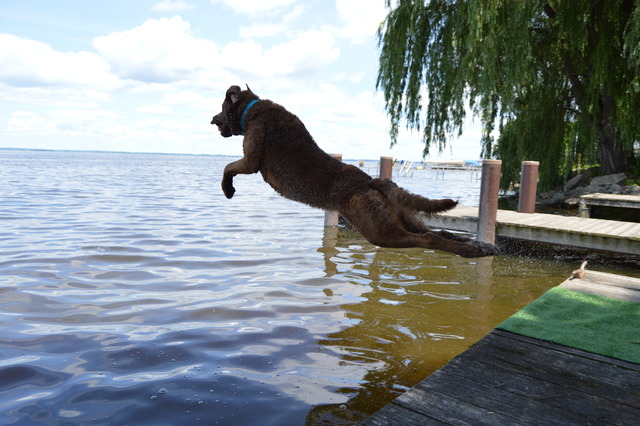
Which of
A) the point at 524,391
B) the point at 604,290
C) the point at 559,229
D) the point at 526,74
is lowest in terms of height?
the point at 524,391

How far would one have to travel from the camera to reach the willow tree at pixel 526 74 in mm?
11398

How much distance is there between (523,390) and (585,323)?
5.11ft

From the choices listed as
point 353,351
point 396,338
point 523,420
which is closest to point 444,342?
point 396,338

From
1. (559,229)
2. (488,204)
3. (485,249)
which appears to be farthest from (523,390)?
(559,229)

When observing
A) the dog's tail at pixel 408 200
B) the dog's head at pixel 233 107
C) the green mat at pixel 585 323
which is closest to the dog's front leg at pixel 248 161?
the dog's head at pixel 233 107

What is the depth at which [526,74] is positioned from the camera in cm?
1170

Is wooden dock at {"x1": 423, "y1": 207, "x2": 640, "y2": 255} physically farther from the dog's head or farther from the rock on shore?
the rock on shore

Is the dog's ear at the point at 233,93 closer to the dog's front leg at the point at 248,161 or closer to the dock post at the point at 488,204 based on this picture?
the dog's front leg at the point at 248,161

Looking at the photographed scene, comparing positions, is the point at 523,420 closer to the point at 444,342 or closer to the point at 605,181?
the point at 444,342

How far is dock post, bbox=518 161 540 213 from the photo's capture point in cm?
1007

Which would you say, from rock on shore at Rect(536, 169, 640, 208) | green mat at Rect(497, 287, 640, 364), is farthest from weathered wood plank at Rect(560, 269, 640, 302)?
rock on shore at Rect(536, 169, 640, 208)

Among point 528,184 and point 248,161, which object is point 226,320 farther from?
point 528,184

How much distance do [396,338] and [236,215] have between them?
397 inches

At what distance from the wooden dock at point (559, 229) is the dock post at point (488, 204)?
0.62 meters
